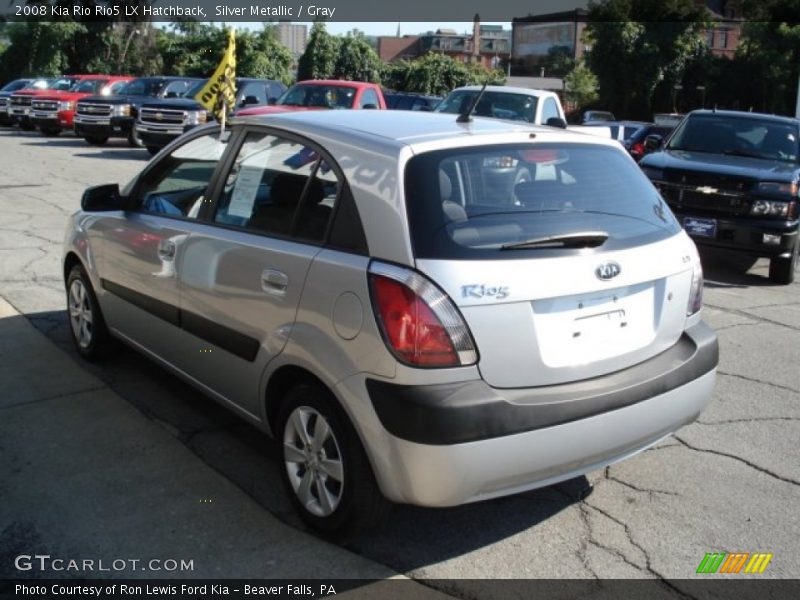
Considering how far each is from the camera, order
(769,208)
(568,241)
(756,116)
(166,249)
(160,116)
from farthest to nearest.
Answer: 1. (160,116)
2. (756,116)
3. (769,208)
4. (166,249)
5. (568,241)

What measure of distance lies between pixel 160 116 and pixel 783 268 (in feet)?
47.7

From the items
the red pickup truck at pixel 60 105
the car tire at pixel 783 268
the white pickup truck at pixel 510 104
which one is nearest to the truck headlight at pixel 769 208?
the car tire at pixel 783 268

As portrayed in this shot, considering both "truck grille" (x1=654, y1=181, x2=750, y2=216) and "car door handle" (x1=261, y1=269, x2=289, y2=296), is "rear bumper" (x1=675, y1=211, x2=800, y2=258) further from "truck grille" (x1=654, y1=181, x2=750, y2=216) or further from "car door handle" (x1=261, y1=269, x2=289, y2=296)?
"car door handle" (x1=261, y1=269, x2=289, y2=296)

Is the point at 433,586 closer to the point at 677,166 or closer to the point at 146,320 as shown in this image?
the point at 146,320

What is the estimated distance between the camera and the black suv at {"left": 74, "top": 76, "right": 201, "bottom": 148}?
21500 millimetres

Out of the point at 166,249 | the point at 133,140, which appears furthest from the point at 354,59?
the point at 166,249

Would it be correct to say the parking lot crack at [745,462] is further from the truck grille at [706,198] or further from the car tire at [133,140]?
the car tire at [133,140]

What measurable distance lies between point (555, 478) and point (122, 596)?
1.66 metres

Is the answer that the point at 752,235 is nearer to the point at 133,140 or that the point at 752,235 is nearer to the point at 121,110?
the point at 121,110

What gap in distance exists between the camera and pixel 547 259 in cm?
319

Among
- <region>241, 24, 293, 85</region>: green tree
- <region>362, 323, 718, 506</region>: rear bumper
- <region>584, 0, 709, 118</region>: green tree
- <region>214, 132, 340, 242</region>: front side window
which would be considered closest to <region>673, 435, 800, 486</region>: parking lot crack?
<region>362, 323, 718, 506</region>: rear bumper

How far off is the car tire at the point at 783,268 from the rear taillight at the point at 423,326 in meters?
6.69

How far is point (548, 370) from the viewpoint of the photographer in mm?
3158

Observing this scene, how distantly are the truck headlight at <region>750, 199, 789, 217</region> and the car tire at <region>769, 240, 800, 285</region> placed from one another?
434mm
